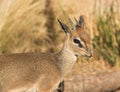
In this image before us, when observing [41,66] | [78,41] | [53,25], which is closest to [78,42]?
[78,41]

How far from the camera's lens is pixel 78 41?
31.5 feet

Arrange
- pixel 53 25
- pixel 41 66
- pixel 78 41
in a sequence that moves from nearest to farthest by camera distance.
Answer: pixel 78 41, pixel 41 66, pixel 53 25

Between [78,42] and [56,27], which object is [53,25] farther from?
[78,42]

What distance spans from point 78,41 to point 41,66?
27.9 inches

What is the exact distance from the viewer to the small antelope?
30.8 feet

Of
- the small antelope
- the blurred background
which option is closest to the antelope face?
the small antelope

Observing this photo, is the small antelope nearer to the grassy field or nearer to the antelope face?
the antelope face

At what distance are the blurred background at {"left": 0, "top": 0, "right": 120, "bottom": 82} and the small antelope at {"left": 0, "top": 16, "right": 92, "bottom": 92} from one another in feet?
9.20

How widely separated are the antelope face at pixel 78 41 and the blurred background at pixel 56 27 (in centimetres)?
299

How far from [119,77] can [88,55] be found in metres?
2.36

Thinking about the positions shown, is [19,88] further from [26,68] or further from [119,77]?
[119,77]

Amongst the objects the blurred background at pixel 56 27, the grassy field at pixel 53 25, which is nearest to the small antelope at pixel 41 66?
the blurred background at pixel 56 27

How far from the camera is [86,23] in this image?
14.0 m

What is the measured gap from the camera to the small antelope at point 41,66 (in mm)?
9398
